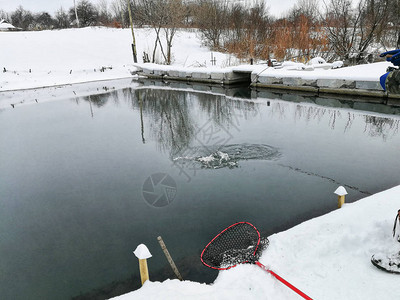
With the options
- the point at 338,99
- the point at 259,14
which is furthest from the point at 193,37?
the point at 338,99

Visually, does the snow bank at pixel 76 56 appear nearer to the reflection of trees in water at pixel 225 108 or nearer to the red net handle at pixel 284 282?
the reflection of trees in water at pixel 225 108

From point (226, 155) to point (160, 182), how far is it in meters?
1.66

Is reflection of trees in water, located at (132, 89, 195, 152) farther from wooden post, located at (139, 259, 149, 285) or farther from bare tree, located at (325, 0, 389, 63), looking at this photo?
bare tree, located at (325, 0, 389, 63)

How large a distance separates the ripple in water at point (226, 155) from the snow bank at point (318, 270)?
2.61 m

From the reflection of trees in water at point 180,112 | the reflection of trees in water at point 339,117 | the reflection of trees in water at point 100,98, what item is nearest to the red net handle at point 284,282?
the reflection of trees in water at point 180,112

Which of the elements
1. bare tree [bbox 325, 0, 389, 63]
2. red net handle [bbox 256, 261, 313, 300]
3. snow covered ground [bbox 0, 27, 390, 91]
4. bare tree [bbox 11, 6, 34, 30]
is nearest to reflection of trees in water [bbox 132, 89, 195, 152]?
red net handle [bbox 256, 261, 313, 300]

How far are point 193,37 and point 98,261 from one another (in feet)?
105

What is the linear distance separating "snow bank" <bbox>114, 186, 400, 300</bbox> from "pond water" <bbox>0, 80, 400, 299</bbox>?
0.34 metres

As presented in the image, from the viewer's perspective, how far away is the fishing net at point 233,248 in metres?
3.04

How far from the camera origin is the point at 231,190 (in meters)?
4.82

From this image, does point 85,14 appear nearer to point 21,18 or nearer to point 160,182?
point 21,18

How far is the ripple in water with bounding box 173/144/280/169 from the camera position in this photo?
19.3 ft

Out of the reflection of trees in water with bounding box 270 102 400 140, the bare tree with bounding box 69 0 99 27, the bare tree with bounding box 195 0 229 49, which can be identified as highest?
the bare tree with bounding box 69 0 99 27

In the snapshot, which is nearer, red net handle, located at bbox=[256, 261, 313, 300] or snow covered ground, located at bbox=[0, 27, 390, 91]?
red net handle, located at bbox=[256, 261, 313, 300]
